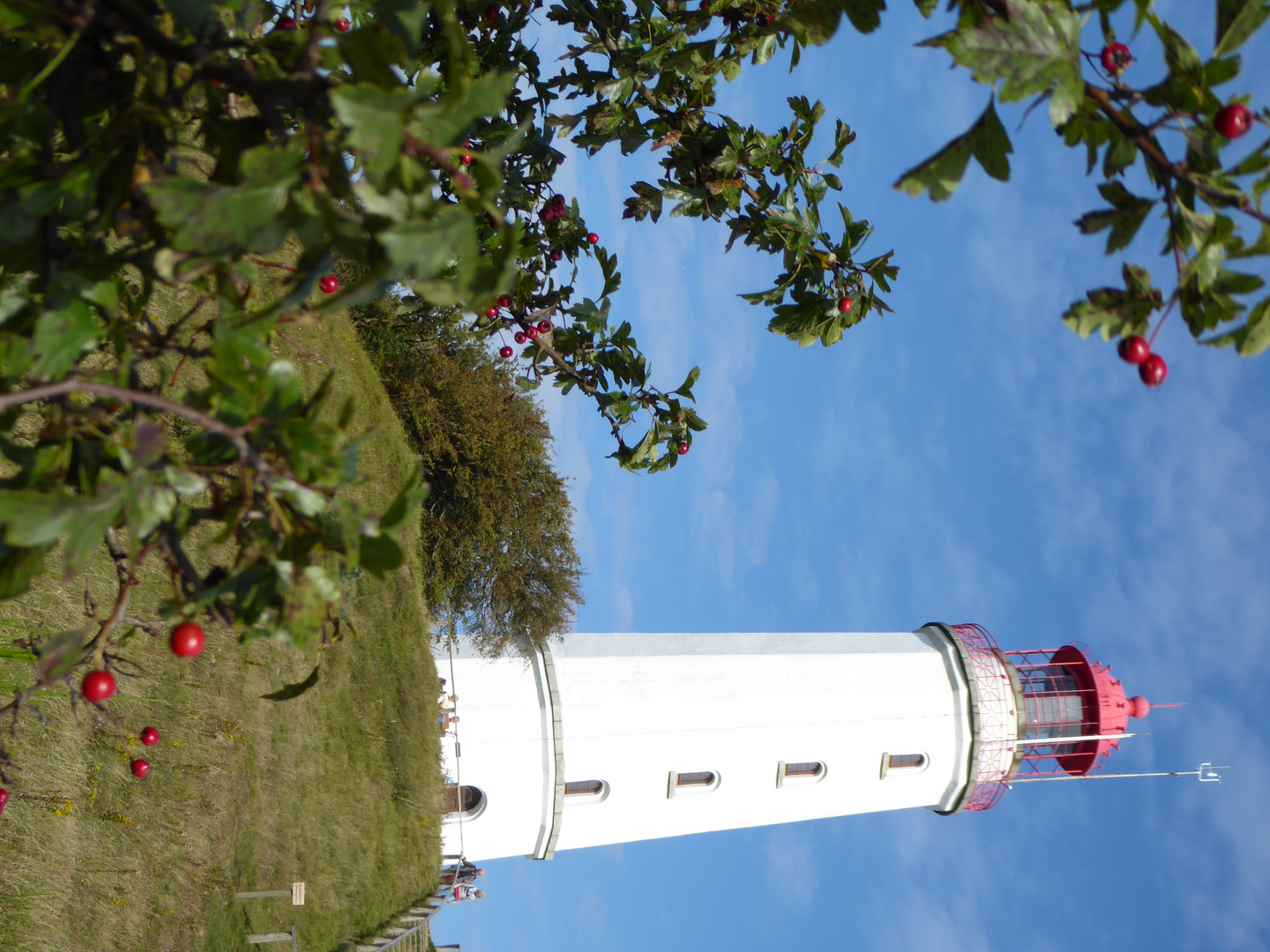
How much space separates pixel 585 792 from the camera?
15.4 m

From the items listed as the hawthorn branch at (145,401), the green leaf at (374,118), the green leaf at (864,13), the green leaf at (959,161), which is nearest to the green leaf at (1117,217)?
the green leaf at (959,161)

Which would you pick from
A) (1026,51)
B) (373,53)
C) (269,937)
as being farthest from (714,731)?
(373,53)

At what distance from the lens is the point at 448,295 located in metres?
1.51

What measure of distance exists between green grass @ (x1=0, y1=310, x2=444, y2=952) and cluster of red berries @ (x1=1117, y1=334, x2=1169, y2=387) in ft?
8.72

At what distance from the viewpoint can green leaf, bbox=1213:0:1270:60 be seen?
1.66 meters

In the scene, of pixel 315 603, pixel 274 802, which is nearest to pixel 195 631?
pixel 315 603

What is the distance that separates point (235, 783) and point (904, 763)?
11.3 meters

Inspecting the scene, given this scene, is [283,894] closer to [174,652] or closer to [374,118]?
[174,652]

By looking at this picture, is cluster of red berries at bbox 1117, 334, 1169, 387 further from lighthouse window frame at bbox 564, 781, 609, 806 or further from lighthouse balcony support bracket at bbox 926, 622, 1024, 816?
lighthouse balcony support bracket at bbox 926, 622, 1024, 816

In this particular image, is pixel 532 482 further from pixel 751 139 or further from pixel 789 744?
pixel 751 139

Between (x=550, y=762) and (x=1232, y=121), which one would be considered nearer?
(x=1232, y=121)

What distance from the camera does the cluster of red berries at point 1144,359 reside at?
1914 mm

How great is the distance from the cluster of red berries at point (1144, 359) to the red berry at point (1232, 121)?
0.42 meters

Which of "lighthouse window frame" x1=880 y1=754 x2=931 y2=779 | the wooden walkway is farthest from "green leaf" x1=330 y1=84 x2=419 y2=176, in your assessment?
"lighthouse window frame" x1=880 y1=754 x2=931 y2=779
